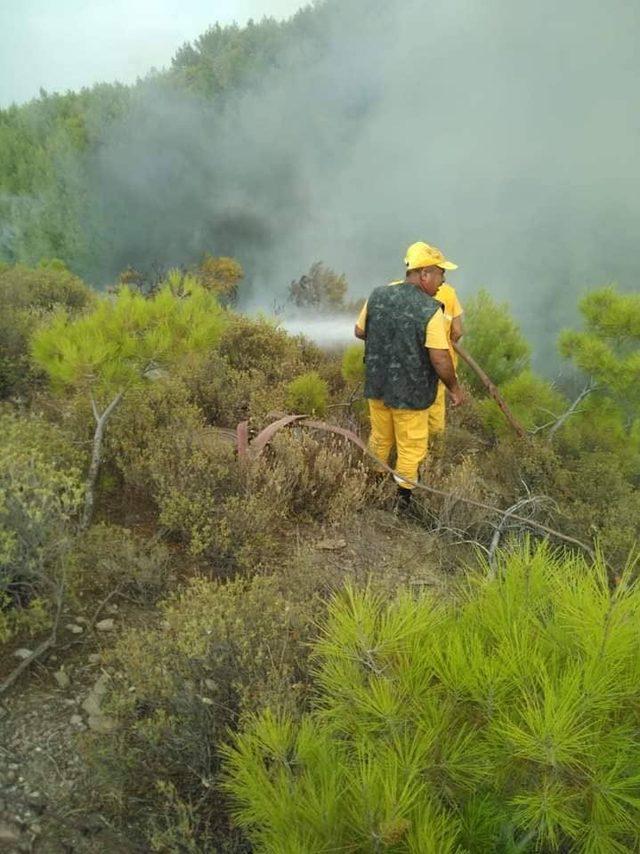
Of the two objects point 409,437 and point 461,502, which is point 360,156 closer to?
point 409,437

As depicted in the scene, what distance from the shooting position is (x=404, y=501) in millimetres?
4520

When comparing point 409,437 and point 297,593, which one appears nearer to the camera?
point 297,593

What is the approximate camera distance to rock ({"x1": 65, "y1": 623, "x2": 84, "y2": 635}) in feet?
9.00

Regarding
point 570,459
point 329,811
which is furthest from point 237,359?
point 329,811

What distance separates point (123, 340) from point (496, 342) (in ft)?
12.9

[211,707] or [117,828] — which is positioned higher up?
[211,707]

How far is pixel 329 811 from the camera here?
3.86ft

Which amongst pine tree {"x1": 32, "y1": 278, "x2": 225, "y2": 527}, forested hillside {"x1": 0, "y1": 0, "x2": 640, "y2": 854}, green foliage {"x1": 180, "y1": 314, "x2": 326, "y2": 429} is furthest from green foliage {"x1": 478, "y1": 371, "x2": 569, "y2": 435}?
pine tree {"x1": 32, "y1": 278, "x2": 225, "y2": 527}

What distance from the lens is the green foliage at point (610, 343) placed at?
5.14m

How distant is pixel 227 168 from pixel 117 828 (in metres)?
45.9

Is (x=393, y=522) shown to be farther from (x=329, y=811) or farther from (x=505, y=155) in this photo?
(x=505, y=155)

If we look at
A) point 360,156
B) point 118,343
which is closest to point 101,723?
point 118,343

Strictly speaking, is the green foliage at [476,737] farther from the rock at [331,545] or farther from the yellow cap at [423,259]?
the yellow cap at [423,259]

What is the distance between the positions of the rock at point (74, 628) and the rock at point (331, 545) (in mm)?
1357
